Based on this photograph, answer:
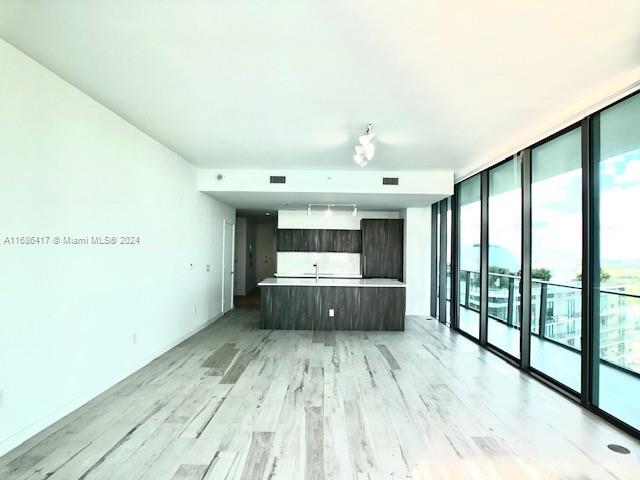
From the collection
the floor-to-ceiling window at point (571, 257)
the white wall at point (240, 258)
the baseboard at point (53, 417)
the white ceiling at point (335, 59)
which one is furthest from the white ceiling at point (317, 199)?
the baseboard at point (53, 417)

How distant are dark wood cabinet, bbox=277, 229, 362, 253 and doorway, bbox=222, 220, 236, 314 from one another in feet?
3.82

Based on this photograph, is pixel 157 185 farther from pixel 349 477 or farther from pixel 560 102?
pixel 560 102

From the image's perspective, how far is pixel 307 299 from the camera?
631cm

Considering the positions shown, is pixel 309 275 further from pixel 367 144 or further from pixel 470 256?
pixel 367 144

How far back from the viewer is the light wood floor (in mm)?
2256

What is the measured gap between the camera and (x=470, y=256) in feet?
19.6

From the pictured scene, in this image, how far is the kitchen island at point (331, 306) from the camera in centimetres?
629

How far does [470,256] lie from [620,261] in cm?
307

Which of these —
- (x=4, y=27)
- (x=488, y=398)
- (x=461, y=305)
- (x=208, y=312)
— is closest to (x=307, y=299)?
(x=208, y=312)

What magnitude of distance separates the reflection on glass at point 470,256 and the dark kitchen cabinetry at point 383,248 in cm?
178

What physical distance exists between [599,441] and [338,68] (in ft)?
10.9

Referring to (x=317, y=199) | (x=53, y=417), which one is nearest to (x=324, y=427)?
(x=53, y=417)

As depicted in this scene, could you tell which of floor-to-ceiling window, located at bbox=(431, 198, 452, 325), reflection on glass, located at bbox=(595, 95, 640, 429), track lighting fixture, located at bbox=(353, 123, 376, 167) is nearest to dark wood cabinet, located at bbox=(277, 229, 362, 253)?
floor-to-ceiling window, located at bbox=(431, 198, 452, 325)

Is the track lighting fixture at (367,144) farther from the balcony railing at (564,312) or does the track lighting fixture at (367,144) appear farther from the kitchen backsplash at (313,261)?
the kitchen backsplash at (313,261)
